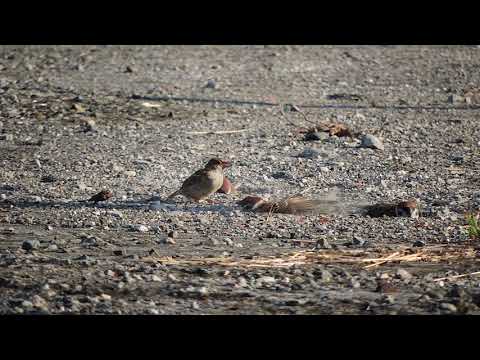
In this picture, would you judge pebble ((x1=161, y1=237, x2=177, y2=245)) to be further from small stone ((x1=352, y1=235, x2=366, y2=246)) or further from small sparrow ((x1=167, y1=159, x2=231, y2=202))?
small stone ((x1=352, y1=235, x2=366, y2=246))

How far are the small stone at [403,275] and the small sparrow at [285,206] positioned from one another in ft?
5.74

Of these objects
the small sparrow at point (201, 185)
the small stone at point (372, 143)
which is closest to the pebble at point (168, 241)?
the small sparrow at point (201, 185)

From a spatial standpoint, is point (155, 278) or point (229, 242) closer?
point (155, 278)

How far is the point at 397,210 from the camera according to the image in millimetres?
8227

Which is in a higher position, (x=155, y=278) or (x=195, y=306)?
(x=155, y=278)

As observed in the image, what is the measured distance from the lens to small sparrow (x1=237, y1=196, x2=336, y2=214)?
27.6ft

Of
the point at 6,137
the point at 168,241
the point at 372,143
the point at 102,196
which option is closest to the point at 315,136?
the point at 372,143

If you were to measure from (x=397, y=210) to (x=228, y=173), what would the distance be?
2.06 m

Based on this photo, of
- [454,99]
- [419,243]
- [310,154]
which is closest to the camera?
[419,243]

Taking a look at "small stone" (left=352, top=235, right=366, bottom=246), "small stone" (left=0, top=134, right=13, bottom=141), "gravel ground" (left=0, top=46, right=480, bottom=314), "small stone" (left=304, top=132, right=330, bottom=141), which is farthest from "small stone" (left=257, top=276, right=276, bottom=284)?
"small stone" (left=0, top=134, right=13, bottom=141)

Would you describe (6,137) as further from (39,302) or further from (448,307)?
(448,307)

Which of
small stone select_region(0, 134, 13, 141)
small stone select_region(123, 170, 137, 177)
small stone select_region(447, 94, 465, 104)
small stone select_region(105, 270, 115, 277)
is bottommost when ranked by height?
small stone select_region(105, 270, 115, 277)

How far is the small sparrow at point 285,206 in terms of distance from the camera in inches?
332

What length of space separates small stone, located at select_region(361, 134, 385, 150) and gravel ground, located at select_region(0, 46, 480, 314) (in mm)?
83
